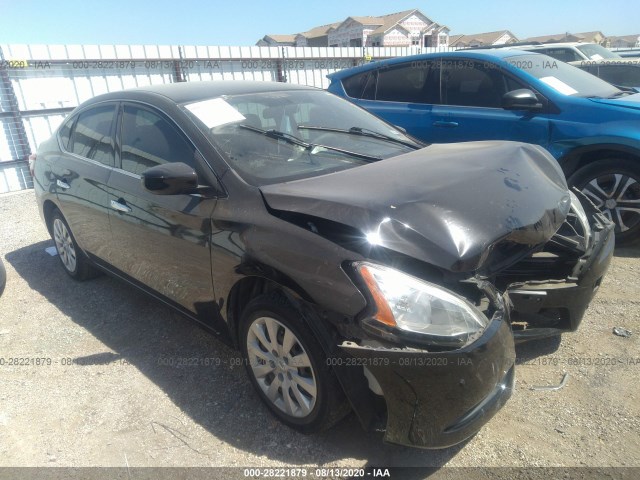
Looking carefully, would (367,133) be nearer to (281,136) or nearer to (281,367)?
(281,136)

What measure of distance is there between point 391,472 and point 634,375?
5.07ft

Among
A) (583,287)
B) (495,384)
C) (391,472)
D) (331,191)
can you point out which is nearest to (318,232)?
(331,191)

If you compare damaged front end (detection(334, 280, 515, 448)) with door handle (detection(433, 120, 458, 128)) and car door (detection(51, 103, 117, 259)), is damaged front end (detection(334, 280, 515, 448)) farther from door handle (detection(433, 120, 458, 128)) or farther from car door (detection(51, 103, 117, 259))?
door handle (detection(433, 120, 458, 128))

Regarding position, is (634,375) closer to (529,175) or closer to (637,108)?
(529,175)

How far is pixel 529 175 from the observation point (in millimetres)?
2598

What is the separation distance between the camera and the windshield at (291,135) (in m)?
2.66

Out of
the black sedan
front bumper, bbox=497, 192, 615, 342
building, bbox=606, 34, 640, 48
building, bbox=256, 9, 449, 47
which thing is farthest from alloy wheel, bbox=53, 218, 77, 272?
building, bbox=256, 9, 449, 47

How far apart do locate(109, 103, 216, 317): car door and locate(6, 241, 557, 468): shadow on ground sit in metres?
0.28

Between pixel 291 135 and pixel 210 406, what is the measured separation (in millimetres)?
1647

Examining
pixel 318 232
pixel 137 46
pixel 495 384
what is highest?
pixel 137 46

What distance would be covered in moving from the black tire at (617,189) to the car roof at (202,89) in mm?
2707

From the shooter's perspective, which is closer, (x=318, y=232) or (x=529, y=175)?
(x=318, y=232)

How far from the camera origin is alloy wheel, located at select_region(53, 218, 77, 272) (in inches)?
167

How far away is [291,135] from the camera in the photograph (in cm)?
295
